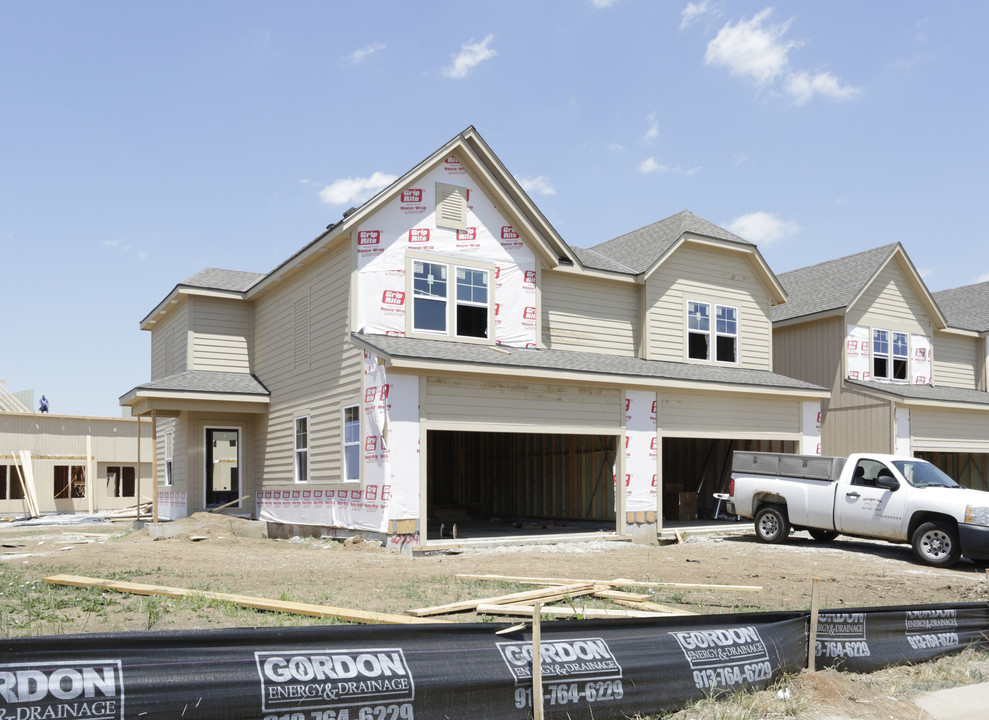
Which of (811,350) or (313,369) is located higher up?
(811,350)

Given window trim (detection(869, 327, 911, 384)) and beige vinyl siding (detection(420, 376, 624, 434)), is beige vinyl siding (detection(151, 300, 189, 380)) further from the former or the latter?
window trim (detection(869, 327, 911, 384))

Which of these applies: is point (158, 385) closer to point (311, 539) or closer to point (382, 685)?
point (311, 539)

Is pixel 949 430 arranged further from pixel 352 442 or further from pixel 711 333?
pixel 352 442

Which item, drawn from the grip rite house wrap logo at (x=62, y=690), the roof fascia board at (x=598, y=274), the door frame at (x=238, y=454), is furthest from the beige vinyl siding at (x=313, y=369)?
the grip rite house wrap logo at (x=62, y=690)

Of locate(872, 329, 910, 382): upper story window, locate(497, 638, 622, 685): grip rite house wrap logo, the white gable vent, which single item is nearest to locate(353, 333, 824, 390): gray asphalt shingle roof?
the white gable vent

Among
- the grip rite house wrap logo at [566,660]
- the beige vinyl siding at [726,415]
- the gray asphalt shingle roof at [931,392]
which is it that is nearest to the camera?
the grip rite house wrap logo at [566,660]

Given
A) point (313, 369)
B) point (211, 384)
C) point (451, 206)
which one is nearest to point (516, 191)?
point (451, 206)

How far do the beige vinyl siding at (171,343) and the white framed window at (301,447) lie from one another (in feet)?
→ 15.4

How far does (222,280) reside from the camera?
25062mm

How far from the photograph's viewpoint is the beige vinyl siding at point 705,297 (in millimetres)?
23297

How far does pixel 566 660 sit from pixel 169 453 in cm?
2291

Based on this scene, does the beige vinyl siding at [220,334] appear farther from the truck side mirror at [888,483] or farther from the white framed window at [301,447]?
the truck side mirror at [888,483]

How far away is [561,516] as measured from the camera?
→ 24.2 meters

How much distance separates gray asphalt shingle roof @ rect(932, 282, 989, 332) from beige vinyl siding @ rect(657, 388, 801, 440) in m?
10.9
